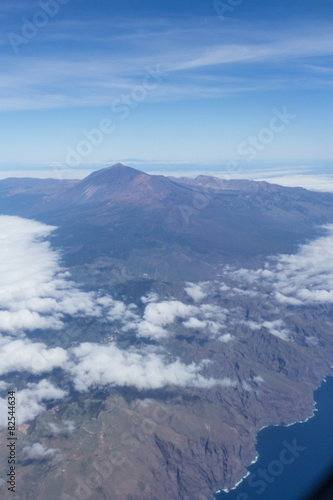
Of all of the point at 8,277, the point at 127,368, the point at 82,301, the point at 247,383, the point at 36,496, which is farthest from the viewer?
the point at 8,277

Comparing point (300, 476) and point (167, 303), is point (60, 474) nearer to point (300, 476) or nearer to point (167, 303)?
point (300, 476)

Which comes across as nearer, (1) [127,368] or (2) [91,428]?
(2) [91,428]

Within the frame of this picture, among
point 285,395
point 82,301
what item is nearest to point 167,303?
point 82,301

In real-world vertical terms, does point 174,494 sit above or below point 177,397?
below

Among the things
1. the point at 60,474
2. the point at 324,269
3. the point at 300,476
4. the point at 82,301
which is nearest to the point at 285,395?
the point at 300,476

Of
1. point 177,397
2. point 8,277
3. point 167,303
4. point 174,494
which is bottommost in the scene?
point 174,494

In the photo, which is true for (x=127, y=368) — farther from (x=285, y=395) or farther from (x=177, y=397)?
(x=285, y=395)

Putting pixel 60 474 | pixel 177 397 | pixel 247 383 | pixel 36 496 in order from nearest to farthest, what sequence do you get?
1. pixel 36 496
2. pixel 60 474
3. pixel 177 397
4. pixel 247 383
